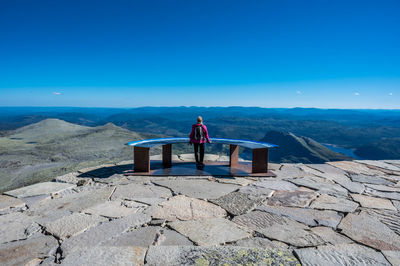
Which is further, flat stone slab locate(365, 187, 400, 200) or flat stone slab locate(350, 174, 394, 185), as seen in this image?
flat stone slab locate(350, 174, 394, 185)

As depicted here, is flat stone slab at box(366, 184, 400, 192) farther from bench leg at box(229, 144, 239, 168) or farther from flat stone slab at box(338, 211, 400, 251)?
bench leg at box(229, 144, 239, 168)

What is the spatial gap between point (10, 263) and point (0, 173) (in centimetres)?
1248

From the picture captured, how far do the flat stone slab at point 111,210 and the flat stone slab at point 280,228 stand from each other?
1.72 meters

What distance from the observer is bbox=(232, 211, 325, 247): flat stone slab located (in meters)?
2.84

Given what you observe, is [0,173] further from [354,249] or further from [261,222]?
[354,249]

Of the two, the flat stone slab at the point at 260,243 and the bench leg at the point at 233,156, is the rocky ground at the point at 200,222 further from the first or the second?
the bench leg at the point at 233,156

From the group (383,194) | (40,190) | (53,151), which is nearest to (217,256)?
(40,190)

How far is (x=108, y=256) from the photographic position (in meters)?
2.45

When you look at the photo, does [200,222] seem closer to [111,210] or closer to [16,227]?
[111,210]

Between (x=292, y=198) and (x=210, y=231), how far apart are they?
2.11 metres

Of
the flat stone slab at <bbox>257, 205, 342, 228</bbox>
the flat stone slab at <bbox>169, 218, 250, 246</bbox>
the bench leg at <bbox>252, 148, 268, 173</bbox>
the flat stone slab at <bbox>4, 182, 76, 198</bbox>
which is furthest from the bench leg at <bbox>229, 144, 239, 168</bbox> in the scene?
the flat stone slab at <bbox>4, 182, 76, 198</bbox>

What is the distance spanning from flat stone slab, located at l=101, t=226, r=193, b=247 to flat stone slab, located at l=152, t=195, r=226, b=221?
39cm

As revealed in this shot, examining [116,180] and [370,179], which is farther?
[370,179]

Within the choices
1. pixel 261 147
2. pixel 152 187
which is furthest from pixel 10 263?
pixel 261 147
